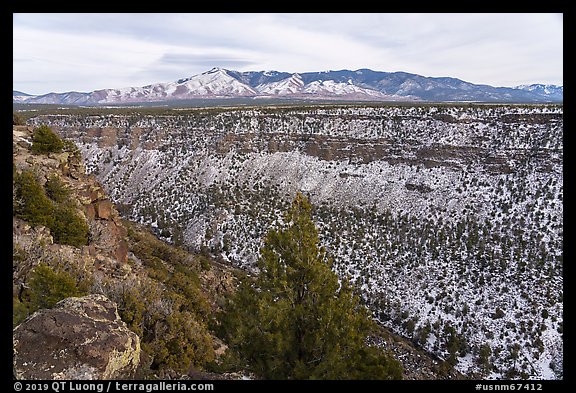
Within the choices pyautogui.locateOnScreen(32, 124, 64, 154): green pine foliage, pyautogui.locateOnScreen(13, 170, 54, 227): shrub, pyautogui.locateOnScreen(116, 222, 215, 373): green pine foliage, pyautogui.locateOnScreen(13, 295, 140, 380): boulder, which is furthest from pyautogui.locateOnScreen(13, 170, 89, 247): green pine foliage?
pyautogui.locateOnScreen(13, 295, 140, 380): boulder

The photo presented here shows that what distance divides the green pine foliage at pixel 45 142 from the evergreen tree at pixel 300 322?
11763 mm

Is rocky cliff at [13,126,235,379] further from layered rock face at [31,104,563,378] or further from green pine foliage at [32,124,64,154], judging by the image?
layered rock face at [31,104,563,378]

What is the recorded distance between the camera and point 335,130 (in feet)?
153

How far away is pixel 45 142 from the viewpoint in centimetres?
1419

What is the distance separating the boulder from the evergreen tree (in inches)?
92.7

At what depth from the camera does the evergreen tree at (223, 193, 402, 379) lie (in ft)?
22.6

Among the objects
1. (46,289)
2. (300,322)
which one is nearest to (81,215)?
(46,289)

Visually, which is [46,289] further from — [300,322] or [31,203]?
[300,322]

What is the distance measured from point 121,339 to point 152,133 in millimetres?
50958

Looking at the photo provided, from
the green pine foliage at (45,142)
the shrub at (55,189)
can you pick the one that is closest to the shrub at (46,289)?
the shrub at (55,189)

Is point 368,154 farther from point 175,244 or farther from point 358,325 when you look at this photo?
point 358,325

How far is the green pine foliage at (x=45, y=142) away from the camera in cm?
1397

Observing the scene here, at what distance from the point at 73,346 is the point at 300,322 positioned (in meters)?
4.17

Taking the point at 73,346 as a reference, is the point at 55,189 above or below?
above
